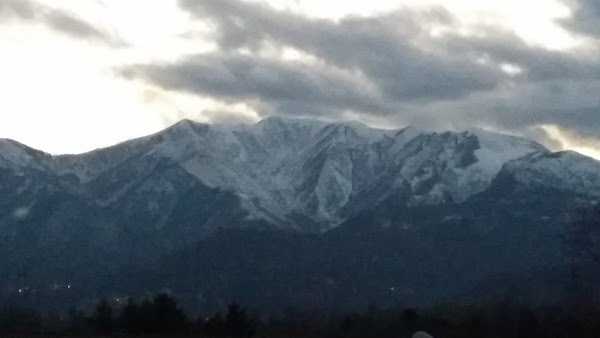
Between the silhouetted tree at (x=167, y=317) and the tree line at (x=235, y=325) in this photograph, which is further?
the silhouetted tree at (x=167, y=317)

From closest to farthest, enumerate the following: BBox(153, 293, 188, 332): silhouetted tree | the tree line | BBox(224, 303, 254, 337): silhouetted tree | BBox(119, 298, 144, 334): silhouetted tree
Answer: BBox(224, 303, 254, 337): silhouetted tree, the tree line, BBox(119, 298, 144, 334): silhouetted tree, BBox(153, 293, 188, 332): silhouetted tree

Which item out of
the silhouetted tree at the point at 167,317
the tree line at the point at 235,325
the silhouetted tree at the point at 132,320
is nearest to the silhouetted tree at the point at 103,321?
the tree line at the point at 235,325

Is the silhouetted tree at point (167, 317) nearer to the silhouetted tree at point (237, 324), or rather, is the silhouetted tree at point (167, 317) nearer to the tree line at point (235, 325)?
the tree line at point (235, 325)

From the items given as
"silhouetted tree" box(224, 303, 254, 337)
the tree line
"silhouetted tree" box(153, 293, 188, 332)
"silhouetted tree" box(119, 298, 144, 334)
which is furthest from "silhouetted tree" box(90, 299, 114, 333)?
"silhouetted tree" box(224, 303, 254, 337)

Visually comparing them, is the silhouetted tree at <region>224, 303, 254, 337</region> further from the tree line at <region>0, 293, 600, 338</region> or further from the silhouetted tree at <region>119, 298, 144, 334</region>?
the silhouetted tree at <region>119, 298, 144, 334</region>

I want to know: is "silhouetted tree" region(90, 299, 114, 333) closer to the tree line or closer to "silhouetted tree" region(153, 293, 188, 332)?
the tree line

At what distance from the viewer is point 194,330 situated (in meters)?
128

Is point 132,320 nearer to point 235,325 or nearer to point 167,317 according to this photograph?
point 167,317

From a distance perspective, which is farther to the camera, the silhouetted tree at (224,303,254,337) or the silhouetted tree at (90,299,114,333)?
the silhouetted tree at (90,299,114,333)

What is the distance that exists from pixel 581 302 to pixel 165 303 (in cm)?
6250

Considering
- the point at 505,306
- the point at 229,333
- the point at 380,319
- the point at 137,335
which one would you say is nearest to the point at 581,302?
the point at 505,306

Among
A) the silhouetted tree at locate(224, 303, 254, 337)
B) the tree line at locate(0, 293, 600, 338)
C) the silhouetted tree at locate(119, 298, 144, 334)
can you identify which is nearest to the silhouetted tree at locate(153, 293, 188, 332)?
the tree line at locate(0, 293, 600, 338)

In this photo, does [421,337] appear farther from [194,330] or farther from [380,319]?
[380,319]

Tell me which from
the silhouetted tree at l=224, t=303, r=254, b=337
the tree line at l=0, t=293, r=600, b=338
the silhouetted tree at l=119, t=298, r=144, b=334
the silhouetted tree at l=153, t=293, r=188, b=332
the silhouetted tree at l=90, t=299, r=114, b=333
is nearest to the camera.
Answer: the silhouetted tree at l=224, t=303, r=254, b=337
